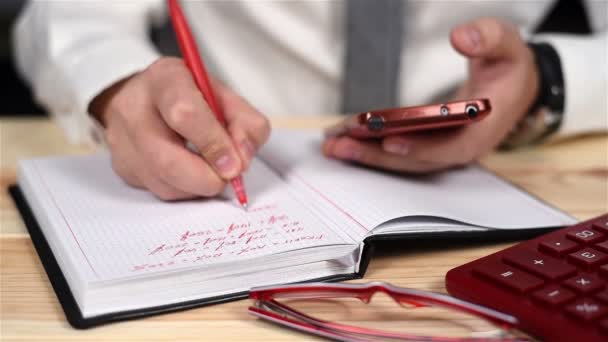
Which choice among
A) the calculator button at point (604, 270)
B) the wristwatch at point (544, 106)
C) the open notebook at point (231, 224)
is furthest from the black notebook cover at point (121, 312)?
the wristwatch at point (544, 106)

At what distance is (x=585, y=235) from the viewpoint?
46 cm

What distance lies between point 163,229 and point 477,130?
12.6 inches

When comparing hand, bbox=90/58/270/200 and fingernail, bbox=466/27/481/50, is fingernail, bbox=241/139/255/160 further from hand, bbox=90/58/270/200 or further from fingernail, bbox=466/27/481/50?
fingernail, bbox=466/27/481/50

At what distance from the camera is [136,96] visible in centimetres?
56

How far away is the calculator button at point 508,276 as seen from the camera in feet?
1.26

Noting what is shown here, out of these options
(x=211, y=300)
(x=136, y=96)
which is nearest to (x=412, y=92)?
(x=136, y=96)

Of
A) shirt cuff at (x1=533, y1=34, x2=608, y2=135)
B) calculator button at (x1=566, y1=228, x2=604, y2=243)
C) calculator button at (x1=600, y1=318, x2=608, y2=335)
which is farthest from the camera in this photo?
shirt cuff at (x1=533, y1=34, x2=608, y2=135)

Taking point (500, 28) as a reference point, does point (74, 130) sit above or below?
below

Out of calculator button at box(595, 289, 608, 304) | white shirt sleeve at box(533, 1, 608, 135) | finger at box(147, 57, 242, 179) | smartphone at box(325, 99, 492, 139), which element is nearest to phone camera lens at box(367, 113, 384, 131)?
smartphone at box(325, 99, 492, 139)

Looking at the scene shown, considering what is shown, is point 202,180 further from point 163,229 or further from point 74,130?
point 74,130

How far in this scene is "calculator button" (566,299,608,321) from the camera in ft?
1.14

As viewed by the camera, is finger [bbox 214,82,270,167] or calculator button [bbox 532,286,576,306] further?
finger [bbox 214,82,270,167]

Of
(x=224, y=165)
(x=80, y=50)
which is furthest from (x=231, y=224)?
(x=80, y=50)

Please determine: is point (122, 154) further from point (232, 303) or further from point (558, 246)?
point (558, 246)
